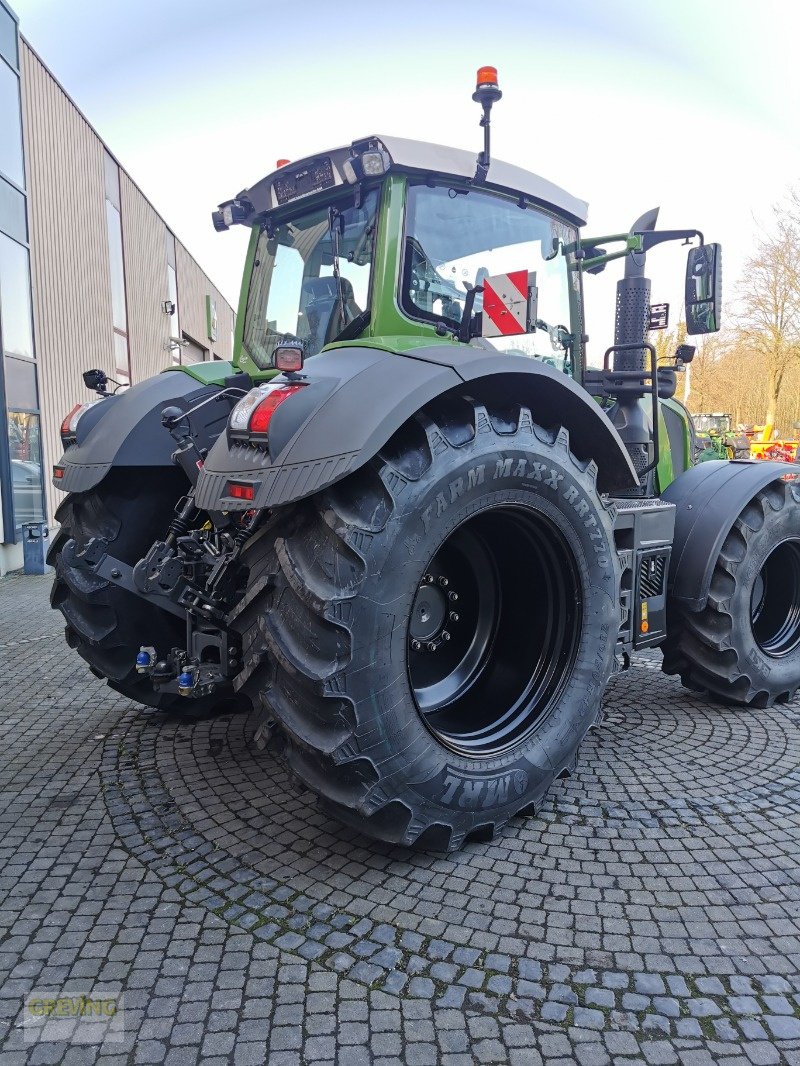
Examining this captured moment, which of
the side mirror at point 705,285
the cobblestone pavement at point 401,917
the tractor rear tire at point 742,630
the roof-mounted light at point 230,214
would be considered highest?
the roof-mounted light at point 230,214

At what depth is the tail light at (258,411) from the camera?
2.33 m

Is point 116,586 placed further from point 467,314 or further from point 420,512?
point 467,314

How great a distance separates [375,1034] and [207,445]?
2.39m

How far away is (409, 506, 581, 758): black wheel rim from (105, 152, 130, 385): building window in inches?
506

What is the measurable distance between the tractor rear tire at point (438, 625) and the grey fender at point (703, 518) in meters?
0.86

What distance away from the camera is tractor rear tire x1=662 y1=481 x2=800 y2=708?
3.90 meters

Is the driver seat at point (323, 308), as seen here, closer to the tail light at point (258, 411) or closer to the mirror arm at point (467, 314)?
the mirror arm at point (467, 314)

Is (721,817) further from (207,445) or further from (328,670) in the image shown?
(207,445)

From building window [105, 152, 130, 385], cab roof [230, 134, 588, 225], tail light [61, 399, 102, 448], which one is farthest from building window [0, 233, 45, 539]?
cab roof [230, 134, 588, 225]

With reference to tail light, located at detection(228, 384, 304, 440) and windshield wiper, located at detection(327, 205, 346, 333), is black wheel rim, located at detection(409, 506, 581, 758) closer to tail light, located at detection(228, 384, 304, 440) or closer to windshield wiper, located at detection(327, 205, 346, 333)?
tail light, located at detection(228, 384, 304, 440)

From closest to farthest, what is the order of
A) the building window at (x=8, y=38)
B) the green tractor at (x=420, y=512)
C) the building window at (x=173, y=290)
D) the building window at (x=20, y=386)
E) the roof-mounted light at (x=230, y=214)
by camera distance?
the green tractor at (x=420, y=512), the roof-mounted light at (x=230, y=214), the building window at (x=8, y=38), the building window at (x=20, y=386), the building window at (x=173, y=290)

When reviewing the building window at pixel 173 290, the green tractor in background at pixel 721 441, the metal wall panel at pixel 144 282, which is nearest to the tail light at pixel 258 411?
the metal wall panel at pixel 144 282

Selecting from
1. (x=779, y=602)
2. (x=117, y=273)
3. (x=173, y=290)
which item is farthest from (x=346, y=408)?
(x=173, y=290)

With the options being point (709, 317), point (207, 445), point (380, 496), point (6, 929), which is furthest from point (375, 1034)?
point (709, 317)
